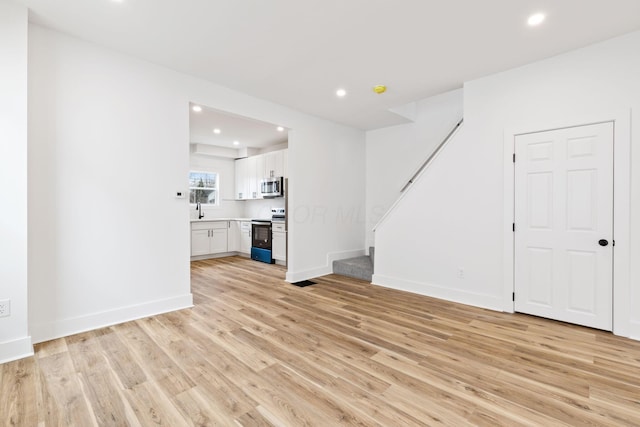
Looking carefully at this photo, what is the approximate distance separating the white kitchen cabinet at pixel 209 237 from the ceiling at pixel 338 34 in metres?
3.78

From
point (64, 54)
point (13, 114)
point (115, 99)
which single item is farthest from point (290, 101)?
point (13, 114)

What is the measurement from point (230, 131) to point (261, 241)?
2.37m

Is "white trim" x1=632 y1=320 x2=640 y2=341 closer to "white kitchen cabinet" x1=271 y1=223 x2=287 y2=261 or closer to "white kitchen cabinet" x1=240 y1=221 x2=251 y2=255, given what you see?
"white kitchen cabinet" x1=271 y1=223 x2=287 y2=261

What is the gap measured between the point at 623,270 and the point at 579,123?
1471 millimetres

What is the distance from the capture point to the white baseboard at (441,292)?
11.4 ft

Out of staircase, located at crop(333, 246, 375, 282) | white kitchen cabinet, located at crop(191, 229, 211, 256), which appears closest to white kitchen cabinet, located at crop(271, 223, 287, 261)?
staircase, located at crop(333, 246, 375, 282)

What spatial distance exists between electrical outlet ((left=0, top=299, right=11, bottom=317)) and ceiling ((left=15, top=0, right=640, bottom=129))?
7.66 ft

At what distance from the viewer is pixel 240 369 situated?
2170 millimetres

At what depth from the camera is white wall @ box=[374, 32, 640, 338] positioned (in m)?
2.76

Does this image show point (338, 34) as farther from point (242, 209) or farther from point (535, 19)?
point (242, 209)

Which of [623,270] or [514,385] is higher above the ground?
[623,270]

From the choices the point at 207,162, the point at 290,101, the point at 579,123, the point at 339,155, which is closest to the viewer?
the point at 579,123

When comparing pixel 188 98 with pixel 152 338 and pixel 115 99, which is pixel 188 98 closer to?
pixel 115 99

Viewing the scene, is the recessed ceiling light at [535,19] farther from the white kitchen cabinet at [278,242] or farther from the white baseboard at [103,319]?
the white kitchen cabinet at [278,242]
